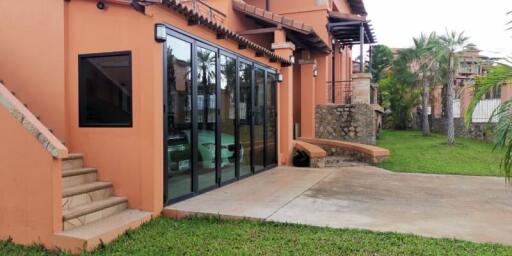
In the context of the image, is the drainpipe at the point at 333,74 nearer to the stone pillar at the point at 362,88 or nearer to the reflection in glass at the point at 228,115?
the stone pillar at the point at 362,88

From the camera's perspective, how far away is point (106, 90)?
5.96 m

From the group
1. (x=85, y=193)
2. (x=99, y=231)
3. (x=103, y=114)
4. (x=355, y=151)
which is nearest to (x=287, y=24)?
(x=355, y=151)

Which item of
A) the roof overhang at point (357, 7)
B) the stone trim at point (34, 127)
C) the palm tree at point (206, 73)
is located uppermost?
the roof overhang at point (357, 7)

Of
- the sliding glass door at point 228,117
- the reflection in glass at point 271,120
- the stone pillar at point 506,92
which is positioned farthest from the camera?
the reflection in glass at point 271,120

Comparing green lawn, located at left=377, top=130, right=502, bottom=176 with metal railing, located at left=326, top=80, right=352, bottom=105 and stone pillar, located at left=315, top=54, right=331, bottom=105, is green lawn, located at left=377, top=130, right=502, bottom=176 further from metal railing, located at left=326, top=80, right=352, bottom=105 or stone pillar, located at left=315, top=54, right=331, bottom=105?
stone pillar, located at left=315, top=54, right=331, bottom=105

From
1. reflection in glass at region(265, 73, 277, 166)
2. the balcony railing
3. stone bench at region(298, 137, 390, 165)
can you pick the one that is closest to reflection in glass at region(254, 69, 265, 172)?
reflection in glass at region(265, 73, 277, 166)

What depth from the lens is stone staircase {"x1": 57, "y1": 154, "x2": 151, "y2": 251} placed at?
4625 millimetres

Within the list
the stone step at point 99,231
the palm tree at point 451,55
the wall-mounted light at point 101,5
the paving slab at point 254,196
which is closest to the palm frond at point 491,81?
the paving slab at point 254,196

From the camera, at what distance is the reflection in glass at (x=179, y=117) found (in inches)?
247

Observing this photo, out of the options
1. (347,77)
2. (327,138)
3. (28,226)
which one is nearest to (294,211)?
(28,226)

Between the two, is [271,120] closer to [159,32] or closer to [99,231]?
[159,32]

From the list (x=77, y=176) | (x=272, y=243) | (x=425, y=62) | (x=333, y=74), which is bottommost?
(x=272, y=243)

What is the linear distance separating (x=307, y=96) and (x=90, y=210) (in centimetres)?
1226

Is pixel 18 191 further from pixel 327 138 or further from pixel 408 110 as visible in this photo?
pixel 408 110
